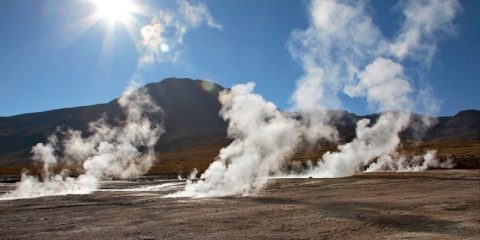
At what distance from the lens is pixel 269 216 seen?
2883 cm

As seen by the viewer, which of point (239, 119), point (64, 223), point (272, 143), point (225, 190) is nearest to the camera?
point (64, 223)

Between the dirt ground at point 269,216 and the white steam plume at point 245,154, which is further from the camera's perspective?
the white steam plume at point 245,154

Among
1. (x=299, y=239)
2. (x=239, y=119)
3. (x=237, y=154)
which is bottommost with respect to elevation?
(x=299, y=239)

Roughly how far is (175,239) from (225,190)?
25435mm

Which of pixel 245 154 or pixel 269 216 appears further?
pixel 245 154

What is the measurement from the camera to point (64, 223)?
95.3 ft

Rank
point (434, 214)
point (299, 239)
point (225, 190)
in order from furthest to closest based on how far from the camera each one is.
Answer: point (225, 190)
point (434, 214)
point (299, 239)

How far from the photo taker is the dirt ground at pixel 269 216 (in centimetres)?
2325

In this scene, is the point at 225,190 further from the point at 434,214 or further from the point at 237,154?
the point at 434,214

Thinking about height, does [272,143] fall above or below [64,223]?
above

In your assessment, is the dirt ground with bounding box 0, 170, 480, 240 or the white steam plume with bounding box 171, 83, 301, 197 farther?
the white steam plume with bounding box 171, 83, 301, 197

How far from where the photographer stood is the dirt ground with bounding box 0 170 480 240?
76.3 feet

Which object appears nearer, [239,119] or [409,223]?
[409,223]

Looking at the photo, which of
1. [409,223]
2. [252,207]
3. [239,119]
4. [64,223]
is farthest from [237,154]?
[409,223]
